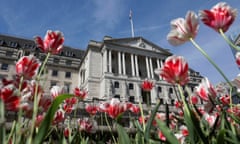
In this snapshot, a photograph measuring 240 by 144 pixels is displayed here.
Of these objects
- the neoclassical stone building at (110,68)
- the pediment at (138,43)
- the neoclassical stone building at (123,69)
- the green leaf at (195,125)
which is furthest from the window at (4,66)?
the green leaf at (195,125)

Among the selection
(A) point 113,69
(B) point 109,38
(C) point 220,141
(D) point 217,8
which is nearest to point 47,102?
(C) point 220,141

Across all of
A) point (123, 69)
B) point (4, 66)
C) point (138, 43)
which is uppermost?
point (138, 43)

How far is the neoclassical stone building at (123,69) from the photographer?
22.4 meters

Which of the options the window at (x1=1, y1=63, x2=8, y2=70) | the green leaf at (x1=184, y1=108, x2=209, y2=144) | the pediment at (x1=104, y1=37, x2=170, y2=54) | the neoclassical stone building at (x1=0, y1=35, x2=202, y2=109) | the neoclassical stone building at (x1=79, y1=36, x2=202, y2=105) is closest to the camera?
the green leaf at (x1=184, y1=108, x2=209, y2=144)

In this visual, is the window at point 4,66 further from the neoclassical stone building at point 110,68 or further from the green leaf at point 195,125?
the green leaf at point 195,125

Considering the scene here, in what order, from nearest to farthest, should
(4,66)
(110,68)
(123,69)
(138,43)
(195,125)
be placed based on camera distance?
1. (195,125)
2. (110,68)
3. (123,69)
4. (4,66)
5. (138,43)

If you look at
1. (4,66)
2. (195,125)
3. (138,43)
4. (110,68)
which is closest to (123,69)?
(110,68)

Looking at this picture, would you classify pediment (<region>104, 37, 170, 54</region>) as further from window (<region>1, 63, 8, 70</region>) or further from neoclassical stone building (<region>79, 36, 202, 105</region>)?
window (<region>1, 63, 8, 70</region>)

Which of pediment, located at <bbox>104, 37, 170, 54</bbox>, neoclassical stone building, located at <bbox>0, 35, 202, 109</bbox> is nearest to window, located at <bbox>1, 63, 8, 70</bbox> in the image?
neoclassical stone building, located at <bbox>0, 35, 202, 109</bbox>

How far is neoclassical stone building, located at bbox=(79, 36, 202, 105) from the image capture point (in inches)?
883

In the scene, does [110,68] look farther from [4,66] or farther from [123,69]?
[4,66]

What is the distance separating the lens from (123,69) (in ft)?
79.7

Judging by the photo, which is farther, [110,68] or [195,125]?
[110,68]

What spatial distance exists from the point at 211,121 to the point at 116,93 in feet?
69.6
